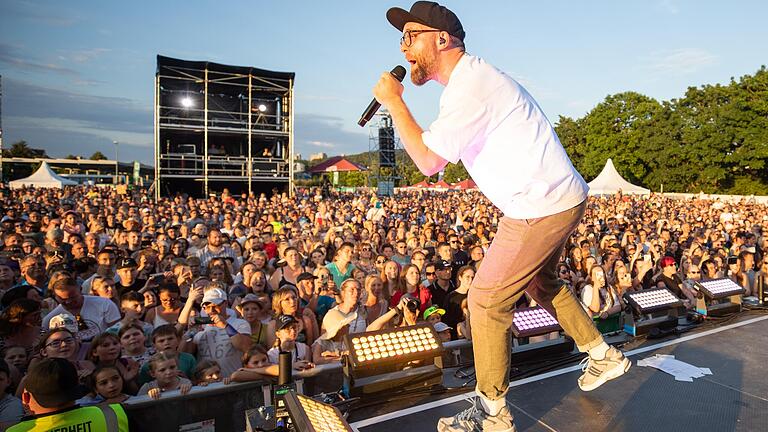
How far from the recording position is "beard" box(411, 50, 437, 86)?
6.59 ft

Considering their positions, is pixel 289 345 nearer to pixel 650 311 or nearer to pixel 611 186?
pixel 650 311

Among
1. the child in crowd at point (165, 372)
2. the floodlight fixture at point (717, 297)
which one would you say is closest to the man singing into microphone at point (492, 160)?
the child in crowd at point (165, 372)

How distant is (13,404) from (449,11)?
350 cm

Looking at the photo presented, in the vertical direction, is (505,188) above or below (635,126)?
below

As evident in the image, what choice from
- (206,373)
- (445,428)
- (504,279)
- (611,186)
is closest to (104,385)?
(206,373)

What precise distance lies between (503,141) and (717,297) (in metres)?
3.83

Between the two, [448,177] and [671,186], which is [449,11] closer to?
[671,186]

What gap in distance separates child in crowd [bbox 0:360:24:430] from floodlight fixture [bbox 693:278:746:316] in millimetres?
5356

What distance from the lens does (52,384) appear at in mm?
2418

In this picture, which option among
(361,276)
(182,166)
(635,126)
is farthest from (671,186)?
(361,276)

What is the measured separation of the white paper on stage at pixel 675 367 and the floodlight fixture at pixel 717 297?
160cm

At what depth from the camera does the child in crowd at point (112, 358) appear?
135 inches

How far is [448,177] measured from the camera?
258 ft

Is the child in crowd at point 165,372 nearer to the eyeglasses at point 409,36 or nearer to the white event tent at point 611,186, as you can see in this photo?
the eyeglasses at point 409,36
